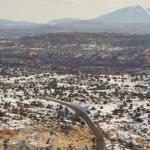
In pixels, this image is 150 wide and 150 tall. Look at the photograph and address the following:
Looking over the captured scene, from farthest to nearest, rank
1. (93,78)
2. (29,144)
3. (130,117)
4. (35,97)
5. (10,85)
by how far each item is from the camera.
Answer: (93,78), (10,85), (35,97), (130,117), (29,144)

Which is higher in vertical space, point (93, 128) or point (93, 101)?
point (93, 128)

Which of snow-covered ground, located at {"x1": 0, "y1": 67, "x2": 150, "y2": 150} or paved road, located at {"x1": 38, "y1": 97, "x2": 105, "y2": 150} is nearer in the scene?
paved road, located at {"x1": 38, "y1": 97, "x2": 105, "y2": 150}

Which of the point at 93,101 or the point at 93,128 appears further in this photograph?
the point at 93,101

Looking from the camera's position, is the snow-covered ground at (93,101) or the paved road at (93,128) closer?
the paved road at (93,128)

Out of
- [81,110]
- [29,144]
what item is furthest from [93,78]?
[29,144]

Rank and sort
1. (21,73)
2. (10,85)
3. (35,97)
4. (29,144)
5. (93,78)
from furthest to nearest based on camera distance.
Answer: (21,73) < (93,78) < (10,85) < (35,97) < (29,144)

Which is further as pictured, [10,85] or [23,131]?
[10,85]

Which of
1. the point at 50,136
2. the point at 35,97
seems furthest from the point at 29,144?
the point at 35,97

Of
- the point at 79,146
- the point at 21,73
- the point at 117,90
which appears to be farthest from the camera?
the point at 21,73

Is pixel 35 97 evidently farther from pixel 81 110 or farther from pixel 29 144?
pixel 29 144

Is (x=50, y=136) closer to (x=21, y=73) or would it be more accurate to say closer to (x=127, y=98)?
(x=127, y=98)
